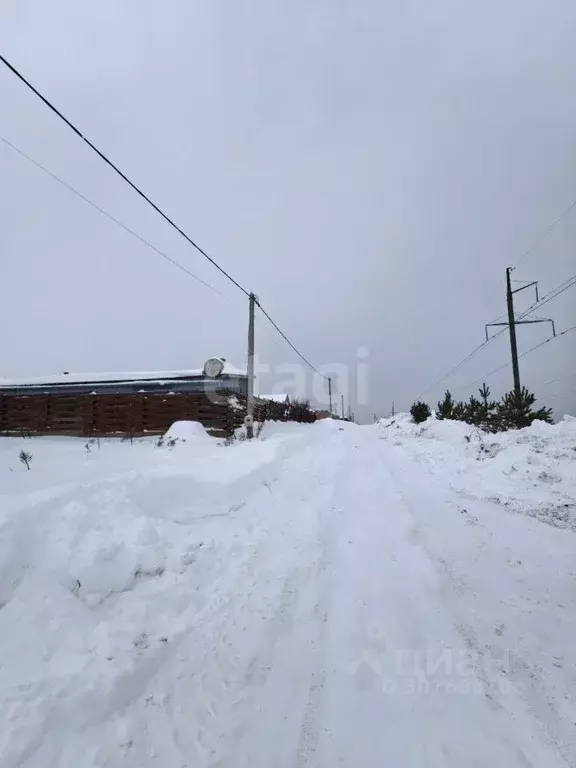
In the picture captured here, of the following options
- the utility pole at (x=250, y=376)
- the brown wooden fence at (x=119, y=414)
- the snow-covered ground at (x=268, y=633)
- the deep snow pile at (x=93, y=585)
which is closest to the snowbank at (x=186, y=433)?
the utility pole at (x=250, y=376)

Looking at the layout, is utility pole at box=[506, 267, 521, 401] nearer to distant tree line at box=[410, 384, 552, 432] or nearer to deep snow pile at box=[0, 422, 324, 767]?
distant tree line at box=[410, 384, 552, 432]

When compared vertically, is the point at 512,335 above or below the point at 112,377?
above

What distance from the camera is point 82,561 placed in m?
3.44

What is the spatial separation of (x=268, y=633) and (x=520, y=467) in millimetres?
8490

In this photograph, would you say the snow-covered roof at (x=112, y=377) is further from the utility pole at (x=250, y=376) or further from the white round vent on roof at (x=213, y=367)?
the utility pole at (x=250, y=376)

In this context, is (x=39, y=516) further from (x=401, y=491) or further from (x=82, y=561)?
(x=401, y=491)

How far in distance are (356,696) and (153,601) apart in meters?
1.96

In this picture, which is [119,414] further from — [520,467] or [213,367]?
[520,467]

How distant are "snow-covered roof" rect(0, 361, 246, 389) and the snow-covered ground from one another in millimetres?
15675

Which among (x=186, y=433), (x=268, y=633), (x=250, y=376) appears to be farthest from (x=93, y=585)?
(x=250, y=376)

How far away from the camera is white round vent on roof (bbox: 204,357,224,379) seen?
2078 centimetres

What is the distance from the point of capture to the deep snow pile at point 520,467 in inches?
277

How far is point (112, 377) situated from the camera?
24.5 metres

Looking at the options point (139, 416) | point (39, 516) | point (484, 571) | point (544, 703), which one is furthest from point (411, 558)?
point (139, 416)
